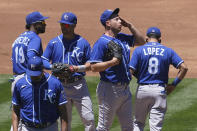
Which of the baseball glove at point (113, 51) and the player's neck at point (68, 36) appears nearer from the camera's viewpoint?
the baseball glove at point (113, 51)

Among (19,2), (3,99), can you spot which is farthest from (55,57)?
(19,2)

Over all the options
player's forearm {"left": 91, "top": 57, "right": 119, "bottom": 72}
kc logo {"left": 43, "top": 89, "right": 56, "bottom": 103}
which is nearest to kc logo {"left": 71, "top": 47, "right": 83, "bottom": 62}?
player's forearm {"left": 91, "top": 57, "right": 119, "bottom": 72}

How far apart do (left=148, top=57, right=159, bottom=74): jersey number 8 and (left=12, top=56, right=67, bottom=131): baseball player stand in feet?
5.98

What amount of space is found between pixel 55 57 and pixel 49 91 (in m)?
2.19

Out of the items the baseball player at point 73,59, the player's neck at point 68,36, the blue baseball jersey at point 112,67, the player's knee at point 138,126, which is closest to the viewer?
the blue baseball jersey at point 112,67

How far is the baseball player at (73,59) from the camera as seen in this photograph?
9.27 m

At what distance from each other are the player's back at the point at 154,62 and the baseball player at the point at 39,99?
1.81m

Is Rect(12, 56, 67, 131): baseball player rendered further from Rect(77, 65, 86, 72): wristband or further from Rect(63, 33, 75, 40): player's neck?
Rect(63, 33, 75, 40): player's neck

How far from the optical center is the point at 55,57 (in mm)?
9391

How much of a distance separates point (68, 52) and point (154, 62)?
1.35 metres

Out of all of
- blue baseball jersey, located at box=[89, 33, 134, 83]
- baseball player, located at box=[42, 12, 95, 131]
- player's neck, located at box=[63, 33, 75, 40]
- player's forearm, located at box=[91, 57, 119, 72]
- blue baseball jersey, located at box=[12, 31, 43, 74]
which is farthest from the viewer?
player's neck, located at box=[63, 33, 75, 40]

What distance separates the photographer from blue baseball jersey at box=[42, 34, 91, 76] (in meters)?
9.33

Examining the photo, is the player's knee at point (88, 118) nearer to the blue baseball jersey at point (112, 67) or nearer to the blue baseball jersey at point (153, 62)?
the blue baseball jersey at point (112, 67)


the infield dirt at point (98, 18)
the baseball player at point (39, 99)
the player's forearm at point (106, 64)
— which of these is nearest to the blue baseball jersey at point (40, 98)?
the baseball player at point (39, 99)
